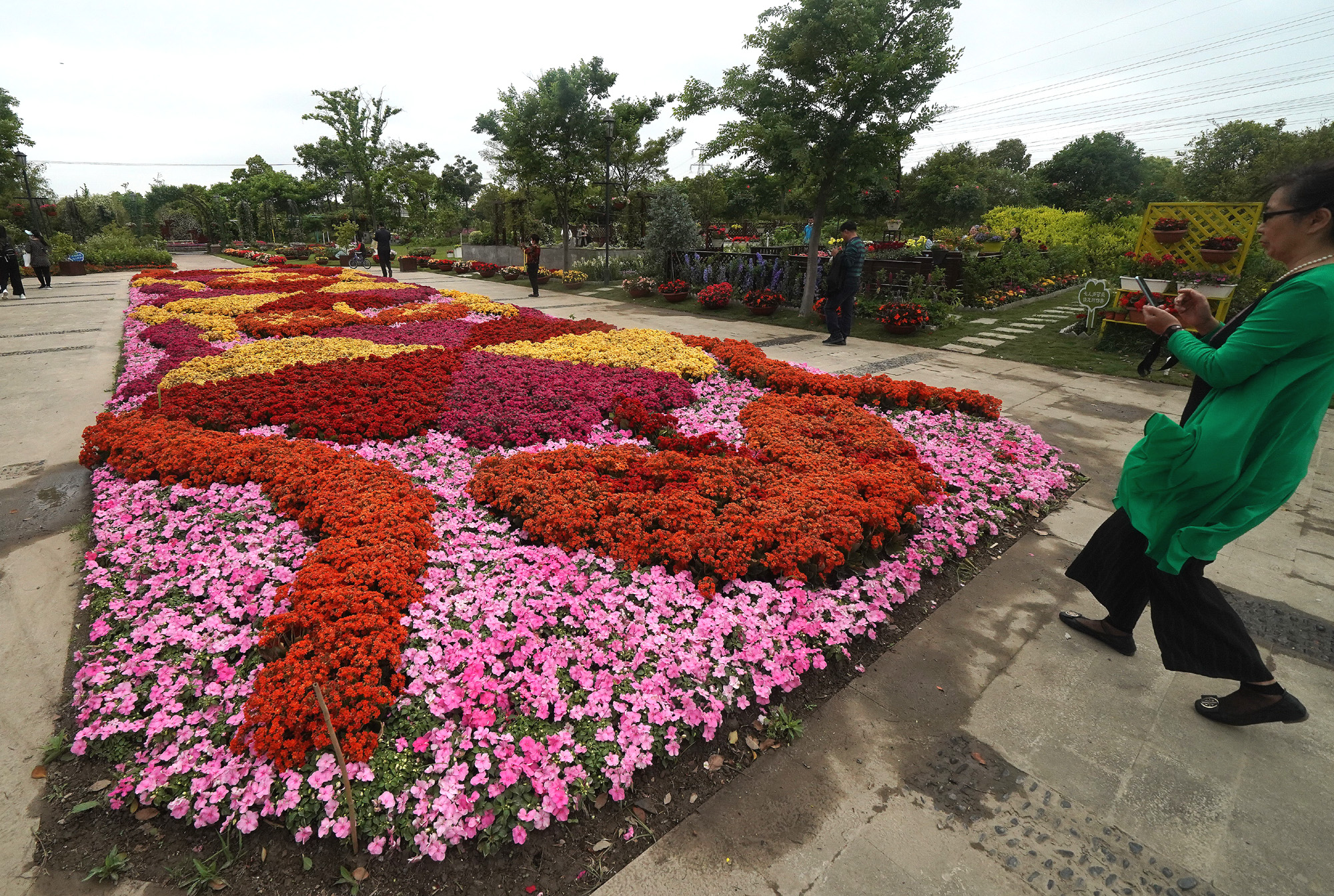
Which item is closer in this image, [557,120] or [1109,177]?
[557,120]

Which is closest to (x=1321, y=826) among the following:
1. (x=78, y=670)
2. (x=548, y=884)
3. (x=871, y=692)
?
(x=871, y=692)

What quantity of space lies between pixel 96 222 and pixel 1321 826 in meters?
65.7

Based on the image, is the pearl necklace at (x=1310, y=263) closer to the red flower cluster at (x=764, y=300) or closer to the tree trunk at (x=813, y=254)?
the tree trunk at (x=813, y=254)

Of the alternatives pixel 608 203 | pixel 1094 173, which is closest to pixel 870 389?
pixel 608 203

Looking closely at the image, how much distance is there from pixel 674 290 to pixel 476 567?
1171cm

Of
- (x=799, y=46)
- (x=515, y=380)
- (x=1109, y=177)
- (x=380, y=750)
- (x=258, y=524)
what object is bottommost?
(x=380, y=750)

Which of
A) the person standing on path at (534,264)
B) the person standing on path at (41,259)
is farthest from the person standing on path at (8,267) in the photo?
the person standing on path at (534,264)

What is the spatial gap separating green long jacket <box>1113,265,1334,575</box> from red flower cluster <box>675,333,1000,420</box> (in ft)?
12.2

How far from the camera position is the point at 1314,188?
185cm

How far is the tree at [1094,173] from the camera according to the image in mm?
39344

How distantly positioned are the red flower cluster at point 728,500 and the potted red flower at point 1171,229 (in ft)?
24.7

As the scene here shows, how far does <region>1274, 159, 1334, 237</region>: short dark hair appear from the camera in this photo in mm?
1824

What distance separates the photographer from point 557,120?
61.1 ft

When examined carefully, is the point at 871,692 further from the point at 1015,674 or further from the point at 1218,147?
the point at 1218,147
